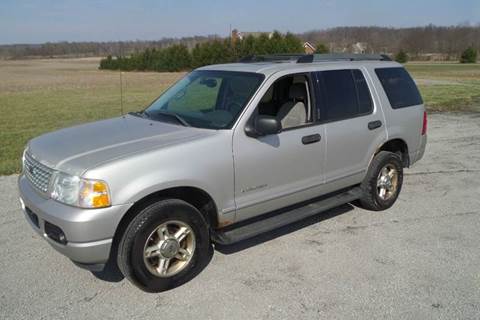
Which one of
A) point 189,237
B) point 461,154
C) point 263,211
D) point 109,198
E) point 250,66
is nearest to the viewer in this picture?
point 109,198

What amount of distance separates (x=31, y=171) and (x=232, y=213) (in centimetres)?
180

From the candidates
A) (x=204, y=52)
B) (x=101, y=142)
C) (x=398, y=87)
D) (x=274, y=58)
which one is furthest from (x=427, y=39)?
(x=101, y=142)

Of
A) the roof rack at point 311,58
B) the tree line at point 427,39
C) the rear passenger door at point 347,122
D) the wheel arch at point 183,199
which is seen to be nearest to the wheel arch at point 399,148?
the rear passenger door at point 347,122

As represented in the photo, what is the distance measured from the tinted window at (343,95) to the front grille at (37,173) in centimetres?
269

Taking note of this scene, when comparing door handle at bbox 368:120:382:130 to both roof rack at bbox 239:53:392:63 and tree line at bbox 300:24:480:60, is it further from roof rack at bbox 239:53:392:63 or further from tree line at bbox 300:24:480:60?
tree line at bbox 300:24:480:60

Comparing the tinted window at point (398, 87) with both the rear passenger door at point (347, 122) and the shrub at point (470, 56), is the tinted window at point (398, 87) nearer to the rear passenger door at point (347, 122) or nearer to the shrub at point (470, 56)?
the rear passenger door at point (347, 122)

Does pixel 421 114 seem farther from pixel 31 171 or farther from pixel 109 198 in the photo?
pixel 31 171

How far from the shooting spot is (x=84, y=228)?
317cm

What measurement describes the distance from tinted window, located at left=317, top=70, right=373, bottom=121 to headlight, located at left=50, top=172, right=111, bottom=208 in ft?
7.87

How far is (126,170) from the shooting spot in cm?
329

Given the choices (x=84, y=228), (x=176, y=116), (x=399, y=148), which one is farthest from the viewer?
(x=399, y=148)

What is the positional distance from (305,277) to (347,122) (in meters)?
1.84

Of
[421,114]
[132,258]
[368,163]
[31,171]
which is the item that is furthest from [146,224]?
[421,114]

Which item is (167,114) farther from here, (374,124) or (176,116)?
(374,124)
